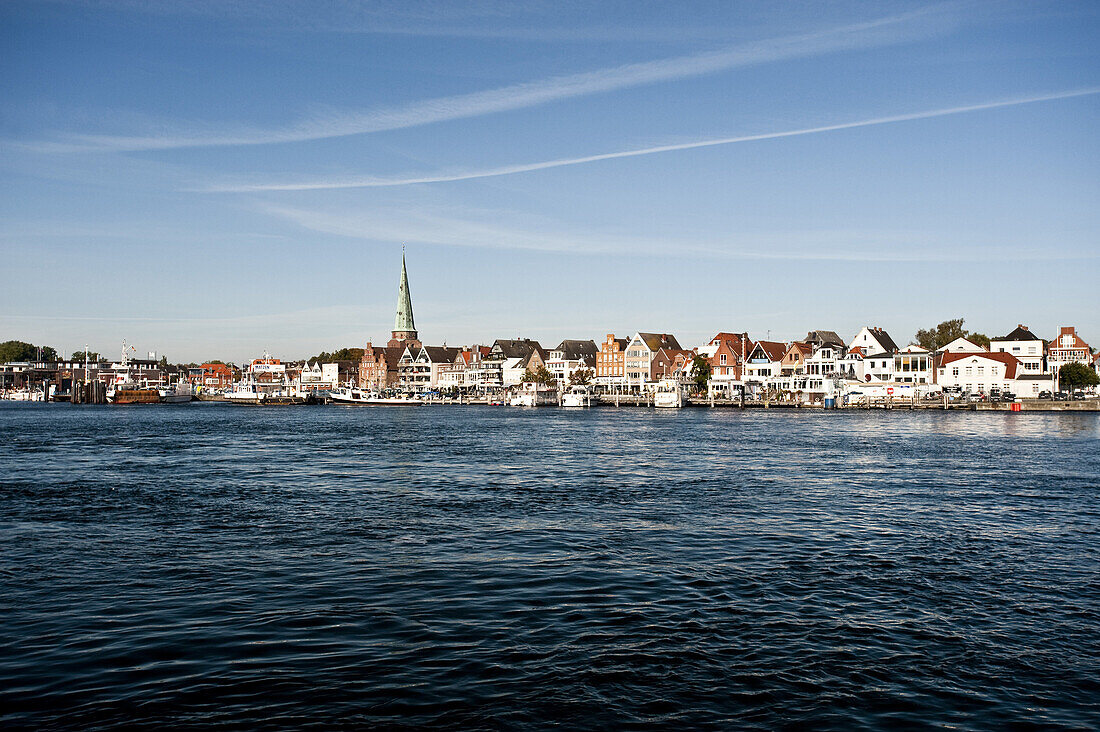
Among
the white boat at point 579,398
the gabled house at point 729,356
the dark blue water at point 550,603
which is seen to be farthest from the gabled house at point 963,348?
the dark blue water at point 550,603

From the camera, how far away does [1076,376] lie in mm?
119750

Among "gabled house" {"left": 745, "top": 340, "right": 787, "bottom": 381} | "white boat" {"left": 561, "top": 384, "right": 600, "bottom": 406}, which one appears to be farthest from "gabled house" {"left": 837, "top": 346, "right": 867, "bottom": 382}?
"white boat" {"left": 561, "top": 384, "right": 600, "bottom": 406}

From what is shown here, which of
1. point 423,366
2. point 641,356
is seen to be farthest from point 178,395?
point 641,356

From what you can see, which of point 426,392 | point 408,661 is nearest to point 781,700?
point 408,661

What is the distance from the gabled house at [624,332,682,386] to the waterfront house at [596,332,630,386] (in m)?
1.49

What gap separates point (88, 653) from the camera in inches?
497

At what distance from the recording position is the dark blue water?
1091 centimetres

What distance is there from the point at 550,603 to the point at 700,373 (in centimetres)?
12777

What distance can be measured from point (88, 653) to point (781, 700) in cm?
1012

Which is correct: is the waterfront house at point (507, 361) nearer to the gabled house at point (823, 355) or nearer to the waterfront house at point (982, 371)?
the gabled house at point (823, 355)

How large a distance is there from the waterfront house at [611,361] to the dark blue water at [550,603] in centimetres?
11751

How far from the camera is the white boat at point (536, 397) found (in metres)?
145

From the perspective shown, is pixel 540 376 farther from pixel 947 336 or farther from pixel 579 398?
pixel 947 336

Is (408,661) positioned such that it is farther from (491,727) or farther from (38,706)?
(38,706)
